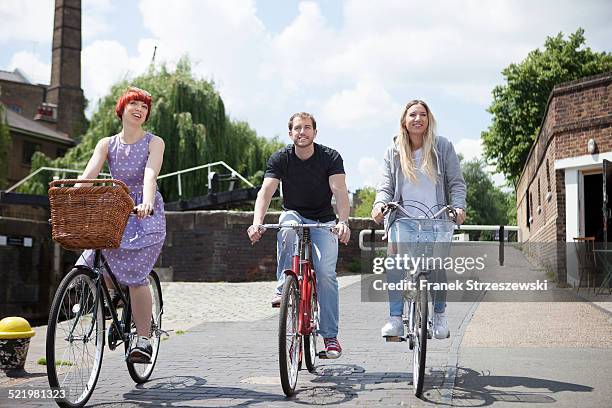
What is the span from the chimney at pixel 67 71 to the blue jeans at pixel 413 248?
55378mm

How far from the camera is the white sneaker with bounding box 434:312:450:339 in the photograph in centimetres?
538

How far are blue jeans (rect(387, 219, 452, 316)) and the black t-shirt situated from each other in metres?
0.62

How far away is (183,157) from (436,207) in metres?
24.1

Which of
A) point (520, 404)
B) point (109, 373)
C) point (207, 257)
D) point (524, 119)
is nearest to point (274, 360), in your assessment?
point (109, 373)

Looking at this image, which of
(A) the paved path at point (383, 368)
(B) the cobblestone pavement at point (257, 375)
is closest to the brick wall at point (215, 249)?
(A) the paved path at point (383, 368)

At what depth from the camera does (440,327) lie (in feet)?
17.8

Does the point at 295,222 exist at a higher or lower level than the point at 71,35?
lower

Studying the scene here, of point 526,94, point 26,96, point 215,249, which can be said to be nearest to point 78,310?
point 215,249

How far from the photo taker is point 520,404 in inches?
188

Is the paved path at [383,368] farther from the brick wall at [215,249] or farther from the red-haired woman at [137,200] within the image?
the brick wall at [215,249]

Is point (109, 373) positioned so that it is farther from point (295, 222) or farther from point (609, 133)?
point (609, 133)

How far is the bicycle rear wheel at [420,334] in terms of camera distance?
4.89 metres

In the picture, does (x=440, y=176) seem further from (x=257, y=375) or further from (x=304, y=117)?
(x=257, y=375)

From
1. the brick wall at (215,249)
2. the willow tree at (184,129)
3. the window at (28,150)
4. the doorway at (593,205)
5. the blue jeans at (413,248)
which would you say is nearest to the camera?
the blue jeans at (413,248)
